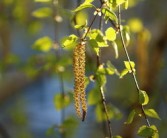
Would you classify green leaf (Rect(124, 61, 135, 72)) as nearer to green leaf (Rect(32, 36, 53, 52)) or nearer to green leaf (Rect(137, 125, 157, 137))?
green leaf (Rect(137, 125, 157, 137))

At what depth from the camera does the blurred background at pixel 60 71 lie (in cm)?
94

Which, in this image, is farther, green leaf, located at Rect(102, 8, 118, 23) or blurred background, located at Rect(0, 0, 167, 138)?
blurred background, located at Rect(0, 0, 167, 138)

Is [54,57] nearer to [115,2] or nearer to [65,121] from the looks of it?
[65,121]

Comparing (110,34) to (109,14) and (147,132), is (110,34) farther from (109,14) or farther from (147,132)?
(147,132)

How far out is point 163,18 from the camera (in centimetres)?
159

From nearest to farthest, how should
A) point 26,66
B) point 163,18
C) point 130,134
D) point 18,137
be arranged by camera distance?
point 26,66, point 130,134, point 18,137, point 163,18

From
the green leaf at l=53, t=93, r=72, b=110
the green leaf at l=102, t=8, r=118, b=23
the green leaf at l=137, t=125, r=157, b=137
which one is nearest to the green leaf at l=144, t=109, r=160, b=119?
the green leaf at l=137, t=125, r=157, b=137

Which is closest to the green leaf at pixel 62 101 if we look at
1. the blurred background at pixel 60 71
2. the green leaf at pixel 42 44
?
the blurred background at pixel 60 71

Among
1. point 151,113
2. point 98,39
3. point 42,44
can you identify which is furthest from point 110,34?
point 42,44

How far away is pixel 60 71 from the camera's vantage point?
37.1 inches

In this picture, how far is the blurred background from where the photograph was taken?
940 mm

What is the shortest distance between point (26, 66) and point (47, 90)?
1237 millimetres

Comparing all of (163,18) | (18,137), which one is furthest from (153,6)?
(18,137)

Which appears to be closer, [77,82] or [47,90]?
[77,82]
